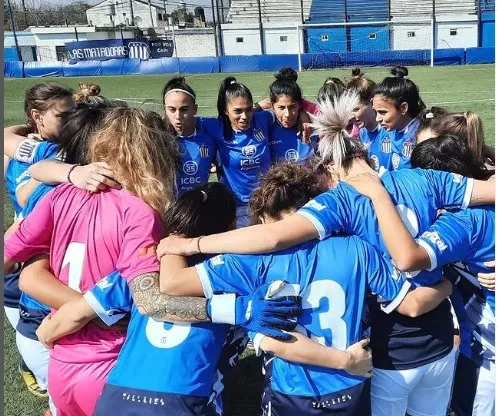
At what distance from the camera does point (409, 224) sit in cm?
235

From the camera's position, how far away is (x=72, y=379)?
2.30 metres

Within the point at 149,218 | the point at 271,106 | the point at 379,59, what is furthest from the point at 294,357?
the point at 379,59

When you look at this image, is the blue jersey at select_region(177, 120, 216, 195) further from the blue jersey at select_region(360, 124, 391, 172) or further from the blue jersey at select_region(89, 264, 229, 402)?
the blue jersey at select_region(89, 264, 229, 402)

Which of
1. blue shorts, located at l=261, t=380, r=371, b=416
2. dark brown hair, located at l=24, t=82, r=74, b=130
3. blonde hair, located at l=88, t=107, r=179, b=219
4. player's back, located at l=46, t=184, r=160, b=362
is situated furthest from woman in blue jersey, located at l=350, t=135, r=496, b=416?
dark brown hair, located at l=24, t=82, r=74, b=130

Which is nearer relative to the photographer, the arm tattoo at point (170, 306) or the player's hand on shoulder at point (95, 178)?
the arm tattoo at point (170, 306)

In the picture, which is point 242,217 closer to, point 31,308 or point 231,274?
point 31,308

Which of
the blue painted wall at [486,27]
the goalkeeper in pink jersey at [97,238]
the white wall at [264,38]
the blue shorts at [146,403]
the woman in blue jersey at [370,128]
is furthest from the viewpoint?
the white wall at [264,38]

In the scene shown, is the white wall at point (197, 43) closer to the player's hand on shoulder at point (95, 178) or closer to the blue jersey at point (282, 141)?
the blue jersey at point (282, 141)

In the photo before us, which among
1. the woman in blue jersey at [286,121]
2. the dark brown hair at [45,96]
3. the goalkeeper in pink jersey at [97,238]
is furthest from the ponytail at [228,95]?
the goalkeeper in pink jersey at [97,238]

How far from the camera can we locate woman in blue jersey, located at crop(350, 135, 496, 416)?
7.25 ft

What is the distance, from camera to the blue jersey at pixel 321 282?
2.13 m

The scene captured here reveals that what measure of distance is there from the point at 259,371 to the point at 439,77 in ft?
78.7

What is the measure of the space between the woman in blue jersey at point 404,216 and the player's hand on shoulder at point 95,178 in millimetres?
375

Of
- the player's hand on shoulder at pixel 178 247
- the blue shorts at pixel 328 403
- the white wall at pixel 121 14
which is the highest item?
the white wall at pixel 121 14
